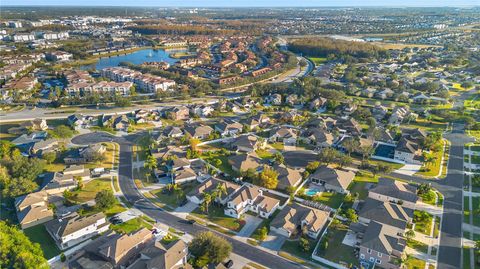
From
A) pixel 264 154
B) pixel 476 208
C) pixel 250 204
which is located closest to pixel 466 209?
pixel 476 208

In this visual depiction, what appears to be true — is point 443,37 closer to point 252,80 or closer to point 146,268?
point 252,80

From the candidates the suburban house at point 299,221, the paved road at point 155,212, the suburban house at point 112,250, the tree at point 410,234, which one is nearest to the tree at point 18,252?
the suburban house at point 112,250

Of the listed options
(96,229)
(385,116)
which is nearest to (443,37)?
(385,116)

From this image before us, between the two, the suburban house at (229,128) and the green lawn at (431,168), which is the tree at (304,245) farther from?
the suburban house at (229,128)

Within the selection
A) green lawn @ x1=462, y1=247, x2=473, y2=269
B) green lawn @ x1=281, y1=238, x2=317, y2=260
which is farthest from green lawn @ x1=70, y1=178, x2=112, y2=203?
green lawn @ x1=462, y1=247, x2=473, y2=269

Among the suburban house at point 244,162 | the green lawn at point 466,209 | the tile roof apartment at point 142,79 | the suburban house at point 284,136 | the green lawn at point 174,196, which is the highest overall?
the tile roof apartment at point 142,79

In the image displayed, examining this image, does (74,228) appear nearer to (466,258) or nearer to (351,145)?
(466,258)
